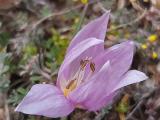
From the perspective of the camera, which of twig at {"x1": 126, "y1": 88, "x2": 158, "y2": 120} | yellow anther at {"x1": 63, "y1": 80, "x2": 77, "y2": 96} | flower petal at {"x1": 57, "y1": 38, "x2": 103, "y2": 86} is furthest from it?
twig at {"x1": 126, "y1": 88, "x2": 158, "y2": 120}

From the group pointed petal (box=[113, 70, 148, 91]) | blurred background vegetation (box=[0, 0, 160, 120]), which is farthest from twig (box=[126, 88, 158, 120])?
pointed petal (box=[113, 70, 148, 91])

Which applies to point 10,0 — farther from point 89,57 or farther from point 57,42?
point 89,57

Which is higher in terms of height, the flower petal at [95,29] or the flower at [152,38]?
the flower petal at [95,29]

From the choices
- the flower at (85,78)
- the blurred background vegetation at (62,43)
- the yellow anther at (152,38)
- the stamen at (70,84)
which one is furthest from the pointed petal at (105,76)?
the yellow anther at (152,38)

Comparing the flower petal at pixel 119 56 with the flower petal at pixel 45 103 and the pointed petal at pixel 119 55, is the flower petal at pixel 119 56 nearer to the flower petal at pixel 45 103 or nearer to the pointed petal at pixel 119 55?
the pointed petal at pixel 119 55

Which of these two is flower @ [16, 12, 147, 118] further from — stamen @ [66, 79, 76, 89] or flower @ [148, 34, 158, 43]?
flower @ [148, 34, 158, 43]

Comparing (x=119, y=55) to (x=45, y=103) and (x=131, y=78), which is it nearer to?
(x=131, y=78)

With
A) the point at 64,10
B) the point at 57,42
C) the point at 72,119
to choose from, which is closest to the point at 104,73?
the point at 72,119
